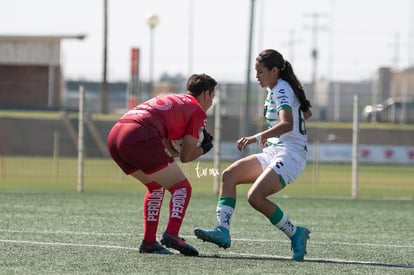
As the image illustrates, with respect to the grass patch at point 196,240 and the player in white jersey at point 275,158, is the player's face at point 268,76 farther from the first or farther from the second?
the grass patch at point 196,240

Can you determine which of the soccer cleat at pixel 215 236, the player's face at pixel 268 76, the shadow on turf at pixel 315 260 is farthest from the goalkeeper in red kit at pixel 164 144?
the player's face at pixel 268 76

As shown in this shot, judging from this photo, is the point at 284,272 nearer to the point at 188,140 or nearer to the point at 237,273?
the point at 237,273

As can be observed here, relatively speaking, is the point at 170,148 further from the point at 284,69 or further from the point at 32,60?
the point at 32,60

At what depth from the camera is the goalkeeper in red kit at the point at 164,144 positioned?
9961 mm

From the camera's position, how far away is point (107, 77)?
175ft

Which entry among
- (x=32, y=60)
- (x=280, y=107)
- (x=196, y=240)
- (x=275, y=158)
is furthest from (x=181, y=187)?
(x=32, y=60)

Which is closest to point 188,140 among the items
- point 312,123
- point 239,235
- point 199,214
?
point 239,235

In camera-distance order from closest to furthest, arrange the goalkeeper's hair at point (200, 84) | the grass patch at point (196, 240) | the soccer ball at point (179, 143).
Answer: the grass patch at point (196, 240), the soccer ball at point (179, 143), the goalkeeper's hair at point (200, 84)

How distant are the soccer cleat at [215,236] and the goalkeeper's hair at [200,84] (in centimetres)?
123

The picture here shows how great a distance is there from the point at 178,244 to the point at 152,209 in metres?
0.49

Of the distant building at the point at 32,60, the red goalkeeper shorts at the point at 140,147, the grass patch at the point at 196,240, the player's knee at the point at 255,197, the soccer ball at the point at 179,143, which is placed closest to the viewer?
the grass patch at the point at 196,240

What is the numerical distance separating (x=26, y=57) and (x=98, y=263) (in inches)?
1731

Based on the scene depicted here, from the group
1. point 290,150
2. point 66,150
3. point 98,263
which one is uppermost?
point 290,150

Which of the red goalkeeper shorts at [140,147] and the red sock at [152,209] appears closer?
the red goalkeeper shorts at [140,147]
